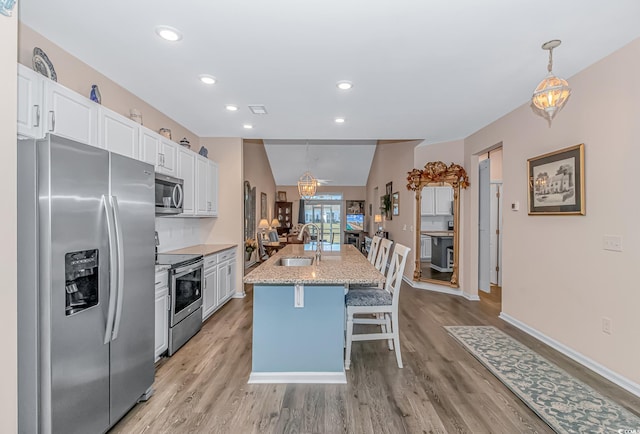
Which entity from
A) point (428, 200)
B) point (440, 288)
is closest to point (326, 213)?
point (428, 200)

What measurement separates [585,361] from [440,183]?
3348 millimetres

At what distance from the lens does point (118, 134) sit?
2.67 metres

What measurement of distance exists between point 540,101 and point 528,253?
202 centimetres

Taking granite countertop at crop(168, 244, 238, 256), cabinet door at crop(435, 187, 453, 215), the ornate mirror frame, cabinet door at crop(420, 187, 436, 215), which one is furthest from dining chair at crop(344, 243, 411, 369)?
cabinet door at crop(435, 187, 453, 215)

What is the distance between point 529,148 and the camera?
3.54 meters

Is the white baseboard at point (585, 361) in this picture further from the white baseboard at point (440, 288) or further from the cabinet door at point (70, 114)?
the cabinet door at point (70, 114)

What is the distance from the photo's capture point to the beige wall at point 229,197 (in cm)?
502

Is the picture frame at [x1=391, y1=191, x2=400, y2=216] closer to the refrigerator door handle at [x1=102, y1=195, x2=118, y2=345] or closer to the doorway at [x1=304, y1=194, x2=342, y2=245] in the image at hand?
the doorway at [x1=304, y1=194, x2=342, y2=245]

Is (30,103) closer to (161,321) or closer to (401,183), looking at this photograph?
(161,321)

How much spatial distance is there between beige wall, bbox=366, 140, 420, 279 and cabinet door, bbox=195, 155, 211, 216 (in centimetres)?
363

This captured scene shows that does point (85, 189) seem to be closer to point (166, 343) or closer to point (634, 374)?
point (166, 343)

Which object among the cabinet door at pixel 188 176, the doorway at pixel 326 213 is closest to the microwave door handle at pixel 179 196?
the cabinet door at pixel 188 176

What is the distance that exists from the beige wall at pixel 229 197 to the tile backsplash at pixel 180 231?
0.10 m

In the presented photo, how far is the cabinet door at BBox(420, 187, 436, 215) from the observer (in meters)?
5.93
